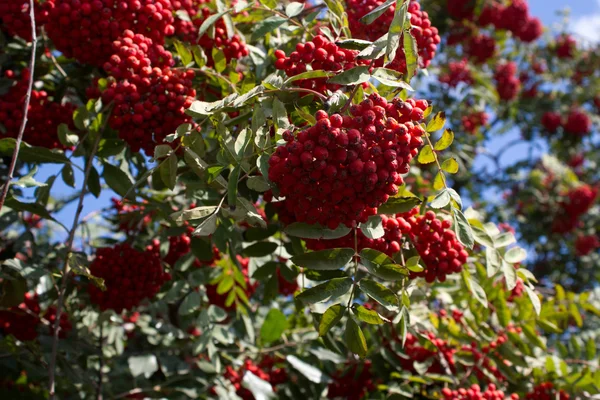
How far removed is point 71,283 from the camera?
273 centimetres

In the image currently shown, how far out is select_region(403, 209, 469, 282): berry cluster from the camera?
2.21 metres

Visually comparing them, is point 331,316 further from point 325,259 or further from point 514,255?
point 514,255

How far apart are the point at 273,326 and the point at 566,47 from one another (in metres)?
7.18

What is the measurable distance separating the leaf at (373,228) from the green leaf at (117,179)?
0.99 metres

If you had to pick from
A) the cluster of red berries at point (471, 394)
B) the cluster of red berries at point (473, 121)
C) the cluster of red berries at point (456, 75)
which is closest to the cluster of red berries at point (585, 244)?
the cluster of red berries at point (473, 121)

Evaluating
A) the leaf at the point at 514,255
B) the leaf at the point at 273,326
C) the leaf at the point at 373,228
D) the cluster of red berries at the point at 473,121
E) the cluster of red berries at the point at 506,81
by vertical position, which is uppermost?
the cluster of red berries at the point at 506,81

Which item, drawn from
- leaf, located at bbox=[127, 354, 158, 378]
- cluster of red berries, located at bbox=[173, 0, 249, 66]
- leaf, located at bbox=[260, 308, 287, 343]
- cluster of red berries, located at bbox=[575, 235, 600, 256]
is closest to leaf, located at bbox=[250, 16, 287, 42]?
cluster of red berries, located at bbox=[173, 0, 249, 66]

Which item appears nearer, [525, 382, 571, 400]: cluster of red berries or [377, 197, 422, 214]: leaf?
[377, 197, 422, 214]: leaf

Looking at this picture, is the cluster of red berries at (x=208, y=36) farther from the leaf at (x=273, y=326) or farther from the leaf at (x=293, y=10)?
the leaf at (x=273, y=326)

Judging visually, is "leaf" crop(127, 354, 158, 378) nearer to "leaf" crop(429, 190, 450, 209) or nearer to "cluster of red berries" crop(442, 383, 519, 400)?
"cluster of red berries" crop(442, 383, 519, 400)

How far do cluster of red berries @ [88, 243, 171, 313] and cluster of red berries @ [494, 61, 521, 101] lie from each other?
616 centimetres

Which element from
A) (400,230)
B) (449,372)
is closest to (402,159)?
(400,230)

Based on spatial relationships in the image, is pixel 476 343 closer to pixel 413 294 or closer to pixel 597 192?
pixel 413 294

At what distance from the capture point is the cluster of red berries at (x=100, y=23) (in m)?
2.27
